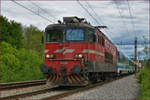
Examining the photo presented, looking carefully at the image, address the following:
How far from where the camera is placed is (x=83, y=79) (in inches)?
501

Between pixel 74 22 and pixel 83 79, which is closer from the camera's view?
pixel 83 79

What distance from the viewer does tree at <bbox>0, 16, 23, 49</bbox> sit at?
4222cm

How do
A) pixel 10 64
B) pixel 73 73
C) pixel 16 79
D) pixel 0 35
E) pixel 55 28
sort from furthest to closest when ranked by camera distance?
pixel 0 35 → pixel 10 64 → pixel 16 79 → pixel 55 28 → pixel 73 73

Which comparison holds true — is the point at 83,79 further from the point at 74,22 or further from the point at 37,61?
the point at 37,61

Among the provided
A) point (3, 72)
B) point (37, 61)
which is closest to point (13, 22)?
point (37, 61)

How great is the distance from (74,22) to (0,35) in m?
27.8

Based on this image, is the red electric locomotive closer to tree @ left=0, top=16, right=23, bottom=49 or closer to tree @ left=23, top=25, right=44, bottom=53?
tree @ left=0, top=16, right=23, bottom=49

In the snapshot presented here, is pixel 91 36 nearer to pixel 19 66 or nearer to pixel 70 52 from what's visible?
pixel 70 52

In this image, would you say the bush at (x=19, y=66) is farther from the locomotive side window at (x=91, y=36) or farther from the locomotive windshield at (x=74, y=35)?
the locomotive side window at (x=91, y=36)

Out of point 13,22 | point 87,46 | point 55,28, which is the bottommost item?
point 87,46

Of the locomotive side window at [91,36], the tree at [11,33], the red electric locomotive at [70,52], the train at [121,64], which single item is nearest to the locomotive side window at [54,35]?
the red electric locomotive at [70,52]

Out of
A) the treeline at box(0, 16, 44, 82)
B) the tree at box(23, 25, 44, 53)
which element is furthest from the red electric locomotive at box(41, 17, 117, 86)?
the tree at box(23, 25, 44, 53)

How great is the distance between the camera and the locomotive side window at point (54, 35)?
13.4m

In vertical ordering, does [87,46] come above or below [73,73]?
above
